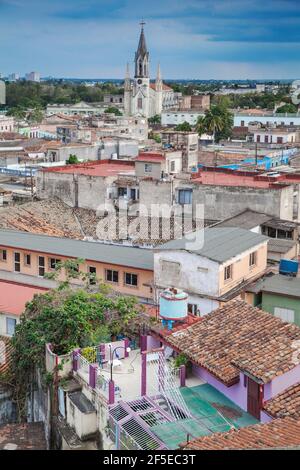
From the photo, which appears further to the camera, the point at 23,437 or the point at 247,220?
the point at 247,220

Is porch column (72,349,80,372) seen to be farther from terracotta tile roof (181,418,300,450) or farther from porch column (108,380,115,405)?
terracotta tile roof (181,418,300,450)

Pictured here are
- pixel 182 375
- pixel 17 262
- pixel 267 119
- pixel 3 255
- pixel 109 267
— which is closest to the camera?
pixel 182 375

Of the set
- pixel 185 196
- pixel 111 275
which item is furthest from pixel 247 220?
pixel 111 275

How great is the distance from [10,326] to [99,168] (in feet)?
46.1

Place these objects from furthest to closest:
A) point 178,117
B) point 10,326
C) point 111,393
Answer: point 178,117, point 10,326, point 111,393

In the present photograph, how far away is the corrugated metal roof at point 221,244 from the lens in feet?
46.4

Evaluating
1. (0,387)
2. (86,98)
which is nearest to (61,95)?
(86,98)

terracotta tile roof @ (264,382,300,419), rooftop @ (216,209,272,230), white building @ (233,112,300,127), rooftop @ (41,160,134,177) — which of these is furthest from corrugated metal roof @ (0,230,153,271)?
white building @ (233,112,300,127)

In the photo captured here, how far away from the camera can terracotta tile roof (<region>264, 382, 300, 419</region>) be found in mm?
8617

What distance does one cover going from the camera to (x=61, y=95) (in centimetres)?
13062

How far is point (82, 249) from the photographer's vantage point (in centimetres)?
1806

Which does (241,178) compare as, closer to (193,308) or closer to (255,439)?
(193,308)

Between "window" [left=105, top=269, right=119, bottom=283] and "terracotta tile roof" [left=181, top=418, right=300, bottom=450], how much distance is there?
31.0ft

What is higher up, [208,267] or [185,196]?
[185,196]
